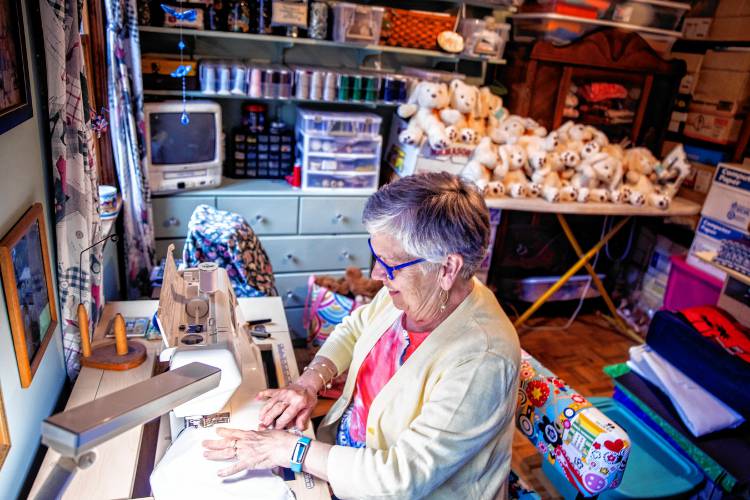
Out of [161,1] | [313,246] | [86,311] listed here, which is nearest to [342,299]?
[313,246]

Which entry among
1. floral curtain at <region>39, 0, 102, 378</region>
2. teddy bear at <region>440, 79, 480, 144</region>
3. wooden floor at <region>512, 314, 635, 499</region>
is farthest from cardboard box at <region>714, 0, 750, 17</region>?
floral curtain at <region>39, 0, 102, 378</region>

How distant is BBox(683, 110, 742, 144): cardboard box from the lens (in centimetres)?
333

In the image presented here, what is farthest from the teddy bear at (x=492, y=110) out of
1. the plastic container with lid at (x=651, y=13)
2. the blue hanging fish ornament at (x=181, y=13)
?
the blue hanging fish ornament at (x=181, y=13)

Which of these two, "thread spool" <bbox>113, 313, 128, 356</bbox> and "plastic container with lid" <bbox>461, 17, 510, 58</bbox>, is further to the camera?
"plastic container with lid" <bbox>461, 17, 510, 58</bbox>

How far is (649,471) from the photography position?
2.14 m

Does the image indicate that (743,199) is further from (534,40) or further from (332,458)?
(332,458)

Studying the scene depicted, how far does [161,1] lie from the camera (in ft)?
8.27

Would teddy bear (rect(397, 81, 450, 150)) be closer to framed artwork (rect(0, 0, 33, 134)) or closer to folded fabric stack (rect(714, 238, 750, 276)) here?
folded fabric stack (rect(714, 238, 750, 276))

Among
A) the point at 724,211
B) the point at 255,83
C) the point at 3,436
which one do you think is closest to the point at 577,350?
the point at 724,211

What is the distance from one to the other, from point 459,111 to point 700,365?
5.69 ft

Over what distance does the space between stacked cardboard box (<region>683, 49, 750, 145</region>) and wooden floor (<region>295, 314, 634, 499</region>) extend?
1430 millimetres

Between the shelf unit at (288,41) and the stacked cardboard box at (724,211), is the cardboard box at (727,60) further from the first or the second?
the shelf unit at (288,41)

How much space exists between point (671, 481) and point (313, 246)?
6.61ft

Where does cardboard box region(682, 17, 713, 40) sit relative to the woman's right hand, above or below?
above
